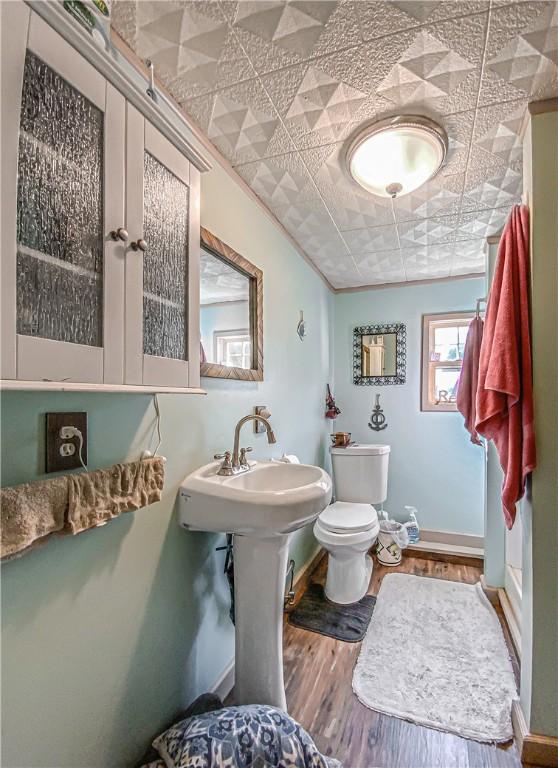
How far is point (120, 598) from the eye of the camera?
40.0 inches

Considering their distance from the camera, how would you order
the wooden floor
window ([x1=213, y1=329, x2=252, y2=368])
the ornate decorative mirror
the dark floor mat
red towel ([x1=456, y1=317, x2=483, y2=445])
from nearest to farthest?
the wooden floor < window ([x1=213, y1=329, x2=252, y2=368]) < the dark floor mat < red towel ([x1=456, y1=317, x2=483, y2=445]) < the ornate decorative mirror

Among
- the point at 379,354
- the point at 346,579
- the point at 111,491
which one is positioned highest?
the point at 379,354

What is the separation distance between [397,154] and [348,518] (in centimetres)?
198

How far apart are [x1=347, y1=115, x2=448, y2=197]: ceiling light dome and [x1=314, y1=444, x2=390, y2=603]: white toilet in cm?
181

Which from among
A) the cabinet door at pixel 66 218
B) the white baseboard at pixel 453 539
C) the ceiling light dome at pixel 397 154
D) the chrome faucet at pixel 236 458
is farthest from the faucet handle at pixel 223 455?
the white baseboard at pixel 453 539

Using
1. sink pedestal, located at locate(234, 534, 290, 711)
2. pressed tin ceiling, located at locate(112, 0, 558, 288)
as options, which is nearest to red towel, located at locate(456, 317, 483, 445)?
pressed tin ceiling, located at locate(112, 0, 558, 288)

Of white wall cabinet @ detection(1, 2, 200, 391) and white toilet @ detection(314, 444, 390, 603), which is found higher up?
white wall cabinet @ detection(1, 2, 200, 391)

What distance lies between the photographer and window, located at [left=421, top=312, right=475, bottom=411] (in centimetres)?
298

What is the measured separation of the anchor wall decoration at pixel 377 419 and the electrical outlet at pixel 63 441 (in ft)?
8.56

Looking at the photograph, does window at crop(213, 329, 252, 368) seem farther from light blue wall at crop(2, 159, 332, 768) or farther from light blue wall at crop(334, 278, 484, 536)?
light blue wall at crop(334, 278, 484, 536)

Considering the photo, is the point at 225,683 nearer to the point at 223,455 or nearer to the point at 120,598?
the point at 120,598

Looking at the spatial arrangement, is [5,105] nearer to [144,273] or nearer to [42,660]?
[144,273]

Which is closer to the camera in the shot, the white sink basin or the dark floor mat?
the white sink basin

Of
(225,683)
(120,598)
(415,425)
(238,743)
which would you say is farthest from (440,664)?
(415,425)
